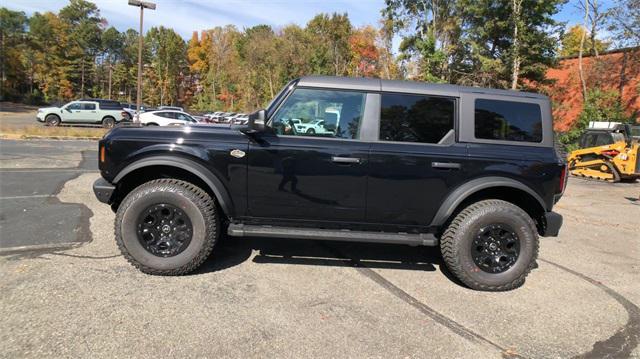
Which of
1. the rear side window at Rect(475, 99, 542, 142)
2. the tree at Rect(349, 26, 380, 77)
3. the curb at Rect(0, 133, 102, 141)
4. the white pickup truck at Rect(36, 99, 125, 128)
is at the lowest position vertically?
the rear side window at Rect(475, 99, 542, 142)

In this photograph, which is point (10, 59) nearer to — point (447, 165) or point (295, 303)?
point (295, 303)

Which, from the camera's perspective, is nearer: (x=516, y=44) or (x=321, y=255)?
(x=321, y=255)

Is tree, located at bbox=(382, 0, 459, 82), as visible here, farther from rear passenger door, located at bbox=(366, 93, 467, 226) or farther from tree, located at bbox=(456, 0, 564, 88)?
rear passenger door, located at bbox=(366, 93, 467, 226)

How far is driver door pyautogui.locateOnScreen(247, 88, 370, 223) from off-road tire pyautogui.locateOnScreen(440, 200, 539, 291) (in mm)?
990

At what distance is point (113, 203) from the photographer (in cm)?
442

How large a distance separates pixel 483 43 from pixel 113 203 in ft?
88.9

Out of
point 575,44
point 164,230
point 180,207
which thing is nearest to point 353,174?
point 180,207

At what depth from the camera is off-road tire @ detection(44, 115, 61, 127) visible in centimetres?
2747

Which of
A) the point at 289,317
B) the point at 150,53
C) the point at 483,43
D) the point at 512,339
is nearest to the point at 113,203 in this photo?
the point at 289,317

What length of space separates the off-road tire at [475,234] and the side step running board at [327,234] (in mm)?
259

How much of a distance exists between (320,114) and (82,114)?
2880 cm

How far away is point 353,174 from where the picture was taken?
4.12m

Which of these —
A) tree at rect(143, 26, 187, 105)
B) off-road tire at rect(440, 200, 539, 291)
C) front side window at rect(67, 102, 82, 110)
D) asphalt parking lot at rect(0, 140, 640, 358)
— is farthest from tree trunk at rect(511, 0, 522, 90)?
tree at rect(143, 26, 187, 105)

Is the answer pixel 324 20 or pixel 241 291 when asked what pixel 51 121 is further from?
pixel 324 20
